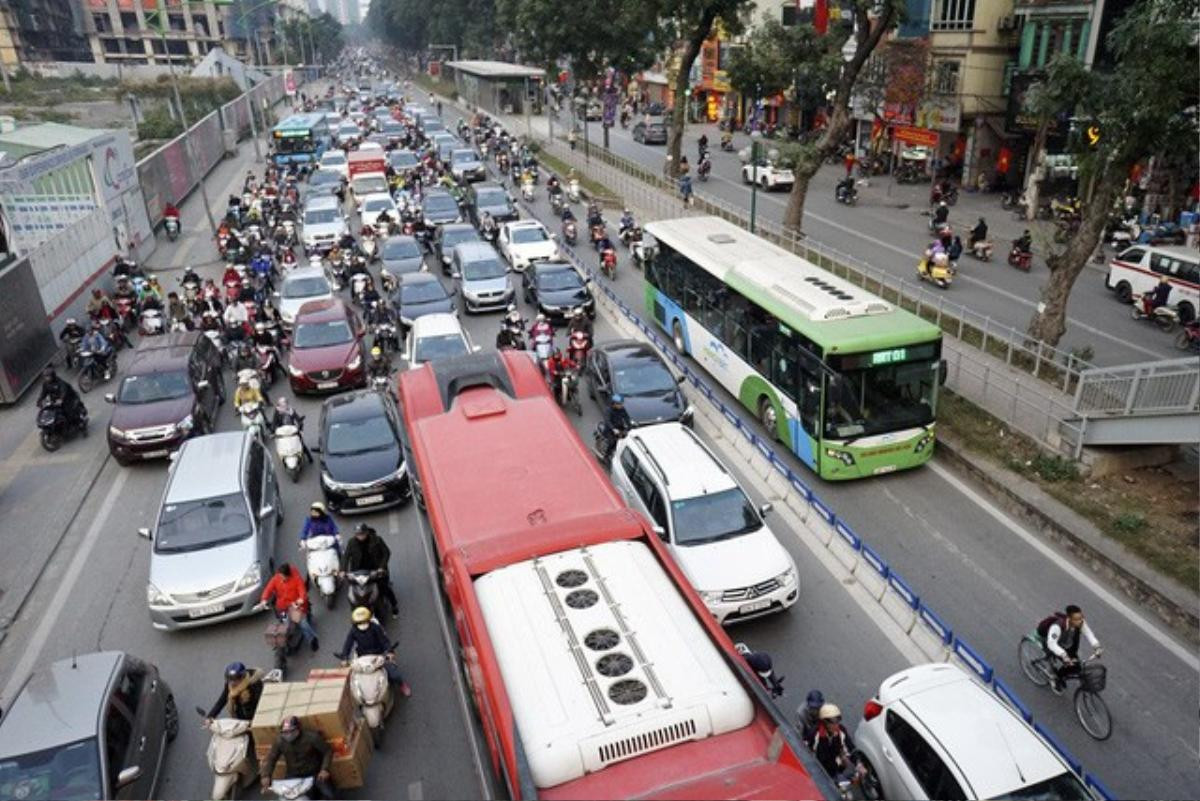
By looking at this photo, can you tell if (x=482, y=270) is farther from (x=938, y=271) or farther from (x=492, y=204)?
(x=938, y=271)

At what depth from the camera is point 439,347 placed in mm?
17078

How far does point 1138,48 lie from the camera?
552 inches

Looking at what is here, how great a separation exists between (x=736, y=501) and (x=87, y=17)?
385 ft

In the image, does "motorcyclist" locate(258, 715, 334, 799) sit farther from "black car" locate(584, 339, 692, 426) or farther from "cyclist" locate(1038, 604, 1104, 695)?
"black car" locate(584, 339, 692, 426)

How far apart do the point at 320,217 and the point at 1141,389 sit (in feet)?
83.9

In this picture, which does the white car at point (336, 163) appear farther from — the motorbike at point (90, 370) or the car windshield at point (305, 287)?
the motorbike at point (90, 370)

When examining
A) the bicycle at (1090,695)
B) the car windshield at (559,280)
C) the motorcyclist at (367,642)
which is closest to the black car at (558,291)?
the car windshield at (559,280)

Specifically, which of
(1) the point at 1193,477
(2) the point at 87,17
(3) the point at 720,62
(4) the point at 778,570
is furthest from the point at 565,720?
(2) the point at 87,17

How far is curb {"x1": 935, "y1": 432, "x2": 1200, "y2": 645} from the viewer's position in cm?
1039

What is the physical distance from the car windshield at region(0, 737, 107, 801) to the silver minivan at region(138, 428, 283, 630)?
307cm

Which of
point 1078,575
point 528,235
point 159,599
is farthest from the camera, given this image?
point 528,235

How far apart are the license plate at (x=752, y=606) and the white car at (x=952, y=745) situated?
210 cm

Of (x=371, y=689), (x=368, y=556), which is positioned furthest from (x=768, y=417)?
(x=371, y=689)

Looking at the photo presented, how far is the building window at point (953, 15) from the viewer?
35.1 metres
